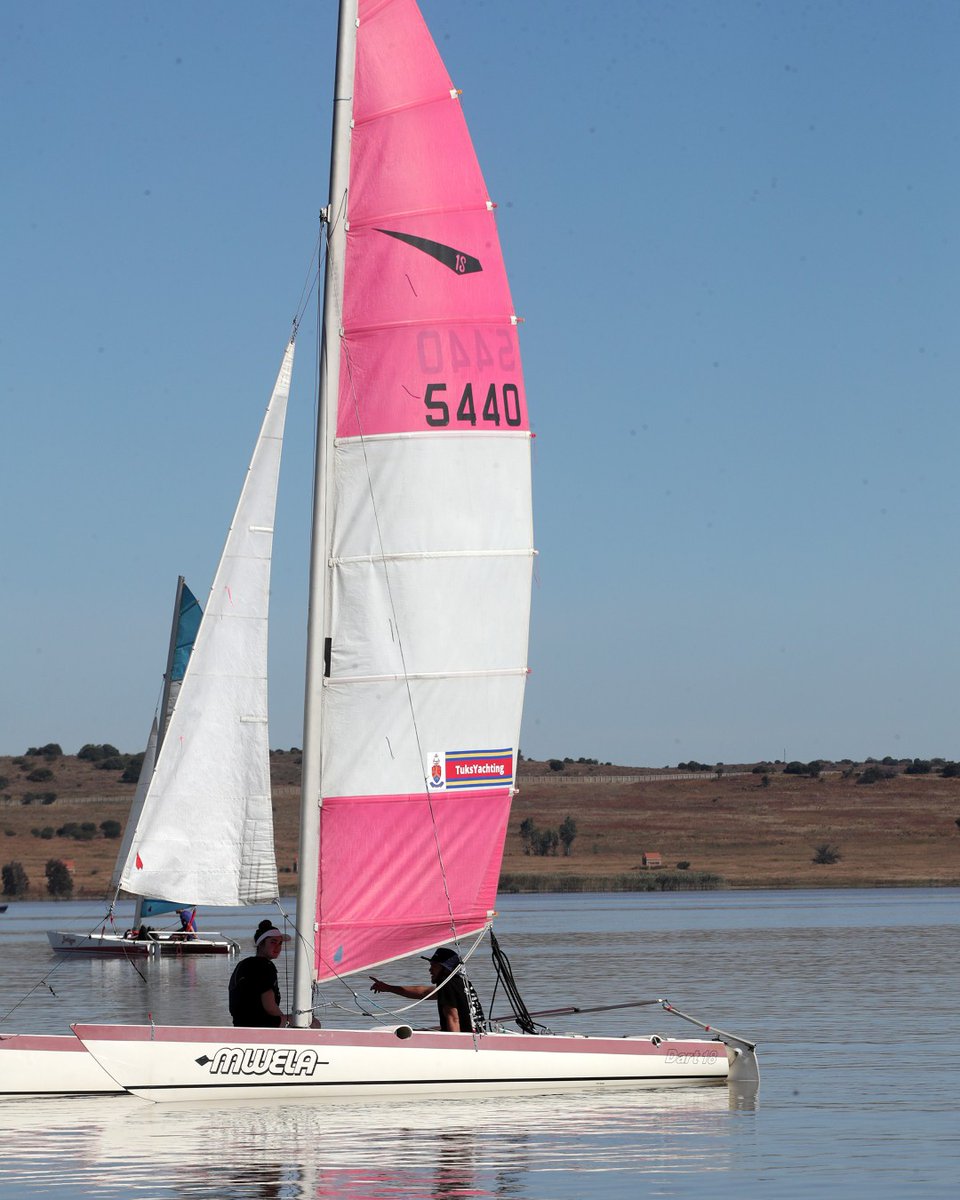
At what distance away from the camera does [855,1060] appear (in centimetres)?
2891

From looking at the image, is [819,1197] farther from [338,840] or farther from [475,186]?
[475,186]

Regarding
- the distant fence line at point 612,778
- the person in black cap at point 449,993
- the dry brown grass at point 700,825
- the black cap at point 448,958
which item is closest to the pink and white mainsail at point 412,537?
the black cap at point 448,958

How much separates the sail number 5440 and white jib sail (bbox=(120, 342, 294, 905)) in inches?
92.2

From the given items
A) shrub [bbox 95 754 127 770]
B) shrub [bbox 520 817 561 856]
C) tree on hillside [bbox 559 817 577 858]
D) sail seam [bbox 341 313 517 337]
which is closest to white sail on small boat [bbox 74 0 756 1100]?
sail seam [bbox 341 313 517 337]

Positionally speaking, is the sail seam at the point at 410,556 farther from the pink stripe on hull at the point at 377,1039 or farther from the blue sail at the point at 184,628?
the blue sail at the point at 184,628

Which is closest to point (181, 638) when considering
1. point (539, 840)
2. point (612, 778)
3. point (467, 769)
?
point (467, 769)

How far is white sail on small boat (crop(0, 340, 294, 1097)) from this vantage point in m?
24.6

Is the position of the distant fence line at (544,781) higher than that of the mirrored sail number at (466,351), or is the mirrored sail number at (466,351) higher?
the mirrored sail number at (466,351)

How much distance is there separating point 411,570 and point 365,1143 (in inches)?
263

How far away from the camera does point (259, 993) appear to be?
77.3 feet

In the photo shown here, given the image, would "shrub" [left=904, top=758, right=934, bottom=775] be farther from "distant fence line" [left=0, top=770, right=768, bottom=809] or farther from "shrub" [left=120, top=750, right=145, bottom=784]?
"shrub" [left=120, top=750, right=145, bottom=784]

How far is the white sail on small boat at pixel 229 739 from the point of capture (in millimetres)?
24625

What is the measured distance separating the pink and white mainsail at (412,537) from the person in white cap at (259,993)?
0.58m

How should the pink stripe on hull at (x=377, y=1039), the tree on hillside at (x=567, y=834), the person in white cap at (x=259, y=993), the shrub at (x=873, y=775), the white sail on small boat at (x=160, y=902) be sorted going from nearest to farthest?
the pink stripe on hull at (x=377, y=1039) → the person in white cap at (x=259, y=993) → the white sail on small boat at (x=160, y=902) → the tree on hillside at (x=567, y=834) → the shrub at (x=873, y=775)
